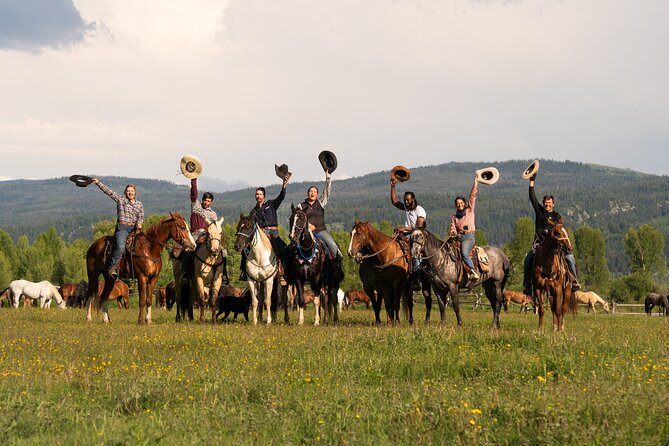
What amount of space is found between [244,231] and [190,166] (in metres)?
3.73

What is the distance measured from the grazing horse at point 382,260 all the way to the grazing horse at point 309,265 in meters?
1.10

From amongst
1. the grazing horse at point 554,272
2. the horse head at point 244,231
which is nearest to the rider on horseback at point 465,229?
the grazing horse at point 554,272

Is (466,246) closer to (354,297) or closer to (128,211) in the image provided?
(128,211)

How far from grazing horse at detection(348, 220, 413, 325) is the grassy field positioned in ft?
14.6

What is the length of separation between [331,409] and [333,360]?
3305 millimetres

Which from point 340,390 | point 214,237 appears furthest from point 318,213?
point 340,390

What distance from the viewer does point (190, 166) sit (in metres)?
22.7

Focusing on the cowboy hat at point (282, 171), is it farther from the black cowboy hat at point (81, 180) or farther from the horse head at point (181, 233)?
the black cowboy hat at point (81, 180)

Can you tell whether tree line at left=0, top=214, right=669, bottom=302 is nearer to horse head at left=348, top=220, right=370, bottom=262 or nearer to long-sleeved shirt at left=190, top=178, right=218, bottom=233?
long-sleeved shirt at left=190, top=178, right=218, bottom=233

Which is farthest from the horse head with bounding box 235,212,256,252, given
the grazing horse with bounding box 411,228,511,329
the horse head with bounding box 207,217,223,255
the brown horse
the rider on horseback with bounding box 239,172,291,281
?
the brown horse

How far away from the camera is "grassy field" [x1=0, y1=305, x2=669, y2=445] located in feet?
27.1

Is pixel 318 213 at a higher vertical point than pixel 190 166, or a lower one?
lower

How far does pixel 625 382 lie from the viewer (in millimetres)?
10172

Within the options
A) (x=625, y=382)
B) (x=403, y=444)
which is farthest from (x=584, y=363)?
(x=403, y=444)
